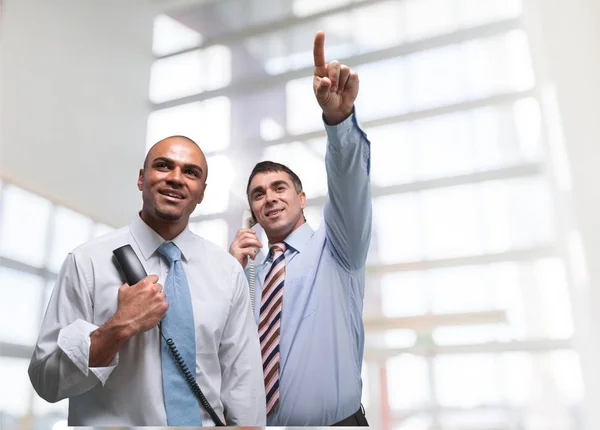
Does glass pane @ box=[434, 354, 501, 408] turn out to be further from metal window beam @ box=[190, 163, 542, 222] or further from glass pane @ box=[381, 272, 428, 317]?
metal window beam @ box=[190, 163, 542, 222]

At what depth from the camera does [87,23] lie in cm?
269

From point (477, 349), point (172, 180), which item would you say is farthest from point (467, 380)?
point (172, 180)

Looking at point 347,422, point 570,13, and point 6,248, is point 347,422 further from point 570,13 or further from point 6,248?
point 570,13

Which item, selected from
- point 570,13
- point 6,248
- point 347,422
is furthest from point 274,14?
point 347,422

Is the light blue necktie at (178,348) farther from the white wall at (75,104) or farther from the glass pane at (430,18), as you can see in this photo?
the glass pane at (430,18)

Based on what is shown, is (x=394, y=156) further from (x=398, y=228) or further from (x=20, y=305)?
(x=20, y=305)

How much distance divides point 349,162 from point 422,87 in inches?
36.2

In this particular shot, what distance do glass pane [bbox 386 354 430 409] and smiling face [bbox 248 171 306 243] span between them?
643 mm

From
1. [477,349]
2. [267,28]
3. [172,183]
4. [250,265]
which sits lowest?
[477,349]

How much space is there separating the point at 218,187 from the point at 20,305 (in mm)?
917

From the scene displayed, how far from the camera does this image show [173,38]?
275 cm

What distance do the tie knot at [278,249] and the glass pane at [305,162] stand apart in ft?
1.42

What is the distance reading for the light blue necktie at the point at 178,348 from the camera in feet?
4.51

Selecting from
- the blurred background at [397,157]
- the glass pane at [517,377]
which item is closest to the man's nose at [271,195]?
the blurred background at [397,157]
